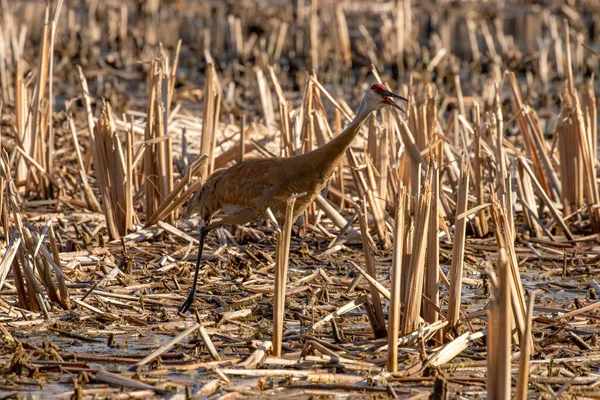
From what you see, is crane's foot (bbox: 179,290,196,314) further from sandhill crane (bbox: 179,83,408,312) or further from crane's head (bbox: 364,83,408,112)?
crane's head (bbox: 364,83,408,112)

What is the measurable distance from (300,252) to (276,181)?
1.19 metres

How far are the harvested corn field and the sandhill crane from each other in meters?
0.01

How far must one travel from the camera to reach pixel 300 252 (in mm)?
6121

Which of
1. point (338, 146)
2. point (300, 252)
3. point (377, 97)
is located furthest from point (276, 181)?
point (300, 252)

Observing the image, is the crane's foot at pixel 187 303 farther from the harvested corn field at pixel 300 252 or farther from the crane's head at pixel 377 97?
the crane's head at pixel 377 97

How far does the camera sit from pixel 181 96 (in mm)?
11719

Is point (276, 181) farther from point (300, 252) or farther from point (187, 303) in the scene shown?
point (300, 252)

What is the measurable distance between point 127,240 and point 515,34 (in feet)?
48.8

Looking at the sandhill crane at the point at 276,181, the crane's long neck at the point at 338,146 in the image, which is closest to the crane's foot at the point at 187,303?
the sandhill crane at the point at 276,181

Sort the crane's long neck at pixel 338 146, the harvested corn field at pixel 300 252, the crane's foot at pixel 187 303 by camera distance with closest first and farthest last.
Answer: the harvested corn field at pixel 300 252, the crane's long neck at pixel 338 146, the crane's foot at pixel 187 303

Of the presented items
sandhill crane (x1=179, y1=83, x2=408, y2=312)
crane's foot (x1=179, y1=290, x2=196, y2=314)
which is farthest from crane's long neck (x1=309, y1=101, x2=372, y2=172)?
crane's foot (x1=179, y1=290, x2=196, y2=314)

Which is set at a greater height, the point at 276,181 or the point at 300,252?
the point at 276,181

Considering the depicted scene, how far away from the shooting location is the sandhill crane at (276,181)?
4820mm

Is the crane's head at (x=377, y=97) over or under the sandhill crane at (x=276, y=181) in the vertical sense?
over
